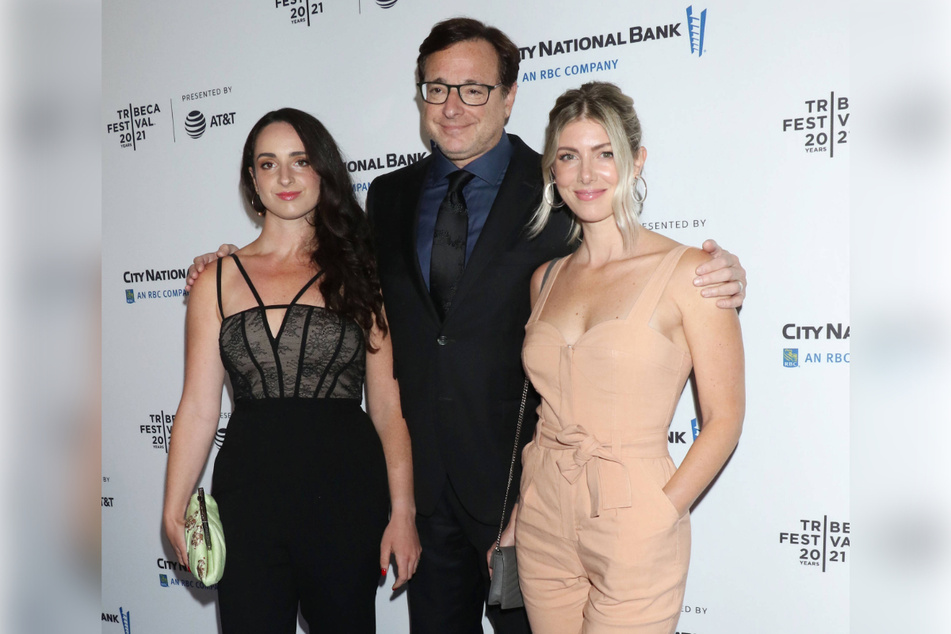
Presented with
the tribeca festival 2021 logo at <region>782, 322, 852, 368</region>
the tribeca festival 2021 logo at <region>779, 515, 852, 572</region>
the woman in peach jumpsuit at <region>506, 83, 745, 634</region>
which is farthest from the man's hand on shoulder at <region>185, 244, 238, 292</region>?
the tribeca festival 2021 logo at <region>779, 515, 852, 572</region>

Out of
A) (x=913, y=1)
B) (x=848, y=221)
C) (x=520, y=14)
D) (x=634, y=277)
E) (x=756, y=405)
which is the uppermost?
(x=520, y=14)

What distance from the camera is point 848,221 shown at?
8.20 feet

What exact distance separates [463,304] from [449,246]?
8.3 inches

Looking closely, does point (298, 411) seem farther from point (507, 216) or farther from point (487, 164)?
point (487, 164)

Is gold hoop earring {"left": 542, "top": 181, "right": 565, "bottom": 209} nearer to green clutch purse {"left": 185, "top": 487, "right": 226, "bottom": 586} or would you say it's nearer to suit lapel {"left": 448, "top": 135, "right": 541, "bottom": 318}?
suit lapel {"left": 448, "top": 135, "right": 541, "bottom": 318}

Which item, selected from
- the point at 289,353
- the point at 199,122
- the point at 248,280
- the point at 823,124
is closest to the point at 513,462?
the point at 289,353

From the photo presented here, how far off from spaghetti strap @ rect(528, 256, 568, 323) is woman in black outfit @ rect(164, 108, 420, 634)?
523 mm

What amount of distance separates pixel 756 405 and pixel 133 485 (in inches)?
117

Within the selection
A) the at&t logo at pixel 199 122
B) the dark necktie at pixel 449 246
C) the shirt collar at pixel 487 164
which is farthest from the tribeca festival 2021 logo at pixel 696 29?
the at&t logo at pixel 199 122

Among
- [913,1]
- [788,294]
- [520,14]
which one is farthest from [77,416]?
[520,14]

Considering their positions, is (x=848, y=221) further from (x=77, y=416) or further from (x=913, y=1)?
(x=77, y=416)

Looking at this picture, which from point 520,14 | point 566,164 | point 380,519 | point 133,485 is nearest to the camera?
point 566,164

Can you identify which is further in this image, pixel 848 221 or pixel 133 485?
pixel 133 485

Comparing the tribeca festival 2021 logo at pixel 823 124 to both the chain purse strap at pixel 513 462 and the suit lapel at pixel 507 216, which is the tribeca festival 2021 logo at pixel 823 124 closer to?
the suit lapel at pixel 507 216
